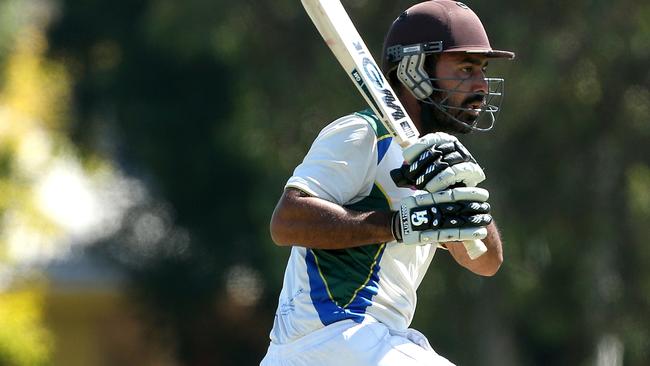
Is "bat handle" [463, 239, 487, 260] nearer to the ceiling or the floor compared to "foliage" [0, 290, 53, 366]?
nearer to the ceiling

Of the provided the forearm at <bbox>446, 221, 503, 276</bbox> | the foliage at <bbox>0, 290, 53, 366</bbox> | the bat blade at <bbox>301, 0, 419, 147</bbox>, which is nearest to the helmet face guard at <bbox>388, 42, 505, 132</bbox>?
the bat blade at <bbox>301, 0, 419, 147</bbox>

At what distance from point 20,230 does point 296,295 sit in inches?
693

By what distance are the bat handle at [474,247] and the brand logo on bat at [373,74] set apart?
2.17ft

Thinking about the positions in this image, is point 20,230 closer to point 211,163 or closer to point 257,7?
point 211,163

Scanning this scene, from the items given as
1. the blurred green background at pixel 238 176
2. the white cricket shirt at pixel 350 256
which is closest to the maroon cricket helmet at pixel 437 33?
the white cricket shirt at pixel 350 256

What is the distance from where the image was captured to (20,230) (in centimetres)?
2230

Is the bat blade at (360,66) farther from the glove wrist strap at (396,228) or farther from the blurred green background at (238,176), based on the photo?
the blurred green background at (238,176)

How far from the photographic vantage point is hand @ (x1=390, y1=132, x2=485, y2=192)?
16.5ft

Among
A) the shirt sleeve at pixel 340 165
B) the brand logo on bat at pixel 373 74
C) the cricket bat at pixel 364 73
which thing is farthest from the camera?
the brand logo on bat at pixel 373 74

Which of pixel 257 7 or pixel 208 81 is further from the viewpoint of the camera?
pixel 208 81

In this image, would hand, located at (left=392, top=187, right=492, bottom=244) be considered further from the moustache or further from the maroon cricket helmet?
the maroon cricket helmet

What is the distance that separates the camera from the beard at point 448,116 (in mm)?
5578

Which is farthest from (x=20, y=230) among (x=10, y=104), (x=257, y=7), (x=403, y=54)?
(x=403, y=54)

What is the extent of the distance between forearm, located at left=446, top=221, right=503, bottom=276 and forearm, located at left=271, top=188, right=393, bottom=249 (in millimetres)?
724
